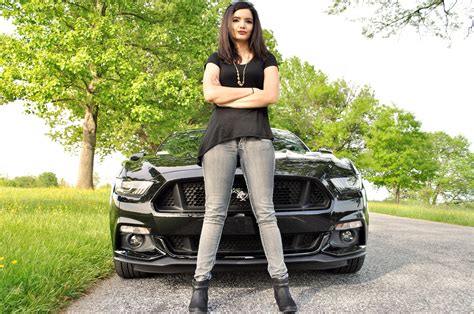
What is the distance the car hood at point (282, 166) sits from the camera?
10.4 feet

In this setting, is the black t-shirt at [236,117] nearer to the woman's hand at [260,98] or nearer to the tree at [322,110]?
the woman's hand at [260,98]

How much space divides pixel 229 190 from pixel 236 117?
46 centimetres

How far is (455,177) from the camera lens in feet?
154

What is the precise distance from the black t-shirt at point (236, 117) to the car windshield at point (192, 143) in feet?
3.06

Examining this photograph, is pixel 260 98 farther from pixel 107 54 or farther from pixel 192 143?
pixel 107 54

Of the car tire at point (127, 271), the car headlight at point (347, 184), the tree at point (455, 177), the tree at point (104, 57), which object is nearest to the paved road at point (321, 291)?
the car tire at point (127, 271)

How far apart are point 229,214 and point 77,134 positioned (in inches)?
844

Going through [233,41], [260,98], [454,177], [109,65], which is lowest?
[454,177]

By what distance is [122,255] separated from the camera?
3166 mm

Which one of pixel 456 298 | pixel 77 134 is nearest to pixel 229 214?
pixel 456 298

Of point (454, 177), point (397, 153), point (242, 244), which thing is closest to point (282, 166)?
point (242, 244)

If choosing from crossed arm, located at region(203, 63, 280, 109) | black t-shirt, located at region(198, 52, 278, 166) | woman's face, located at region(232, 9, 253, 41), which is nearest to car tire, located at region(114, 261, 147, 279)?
black t-shirt, located at region(198, 52, 278, 166)

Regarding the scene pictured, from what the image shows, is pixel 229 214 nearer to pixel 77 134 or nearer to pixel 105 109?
pixel 105 109

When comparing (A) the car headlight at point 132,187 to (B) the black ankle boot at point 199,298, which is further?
(A) the car headlight at point 132,187
